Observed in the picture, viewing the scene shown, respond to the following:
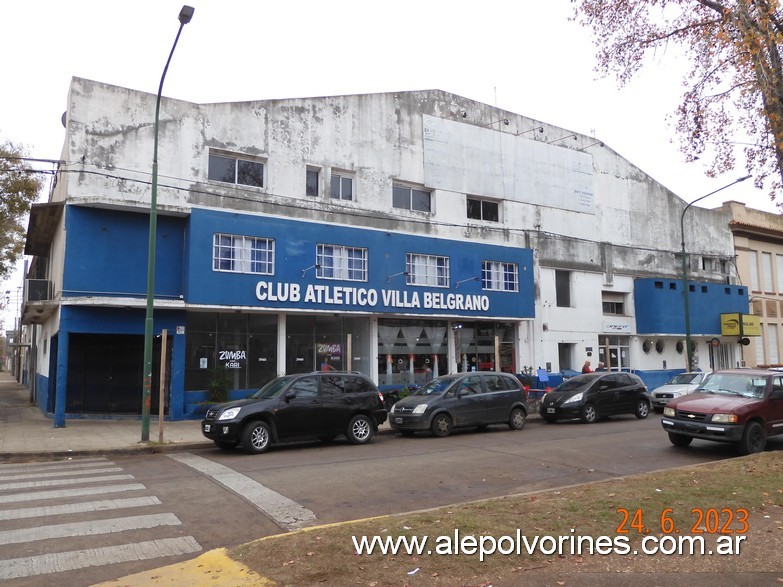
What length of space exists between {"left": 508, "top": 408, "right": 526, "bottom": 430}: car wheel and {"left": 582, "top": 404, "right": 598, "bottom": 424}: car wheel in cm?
251

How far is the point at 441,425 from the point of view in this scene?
15477 millimetres

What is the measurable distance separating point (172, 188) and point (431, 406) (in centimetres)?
1083

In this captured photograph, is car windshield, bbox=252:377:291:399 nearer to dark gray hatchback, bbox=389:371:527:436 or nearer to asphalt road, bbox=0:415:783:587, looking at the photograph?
asphalt road, bbox=0:415:783:587

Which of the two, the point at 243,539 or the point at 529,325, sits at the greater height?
the point at 529,325

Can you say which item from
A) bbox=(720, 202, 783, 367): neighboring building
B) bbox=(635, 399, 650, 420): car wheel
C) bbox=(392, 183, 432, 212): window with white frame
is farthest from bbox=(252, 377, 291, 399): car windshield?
bbox=(720, 202, 783, 367): neighboring building

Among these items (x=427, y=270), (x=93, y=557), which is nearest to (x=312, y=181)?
(x=427, y=270)

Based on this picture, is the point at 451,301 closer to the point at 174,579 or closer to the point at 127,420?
the point at 127,420

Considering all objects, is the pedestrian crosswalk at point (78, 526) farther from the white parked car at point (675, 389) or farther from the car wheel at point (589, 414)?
the white parked car at point (675, 389)

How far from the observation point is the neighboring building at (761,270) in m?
36.1

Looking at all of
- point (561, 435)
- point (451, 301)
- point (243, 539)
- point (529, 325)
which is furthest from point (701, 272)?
point (243, 539)

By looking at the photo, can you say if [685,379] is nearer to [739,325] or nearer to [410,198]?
[410,198]

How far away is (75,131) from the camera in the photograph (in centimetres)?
1808

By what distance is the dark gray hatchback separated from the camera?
1538cm

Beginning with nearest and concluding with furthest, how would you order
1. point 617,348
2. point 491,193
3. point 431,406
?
point 431,406 → point 491,193 → point 617,348
